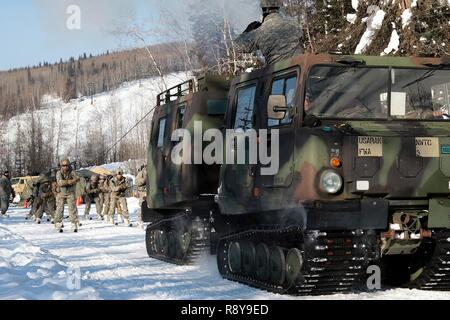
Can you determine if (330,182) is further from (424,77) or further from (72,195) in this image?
(72,195)

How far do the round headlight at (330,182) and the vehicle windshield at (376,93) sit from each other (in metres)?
0.77

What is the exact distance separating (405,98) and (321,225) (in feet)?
6.30

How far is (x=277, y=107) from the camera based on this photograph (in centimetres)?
810

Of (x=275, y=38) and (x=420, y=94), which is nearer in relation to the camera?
(x=420, y=94)

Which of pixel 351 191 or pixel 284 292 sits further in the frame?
pixel 284 292

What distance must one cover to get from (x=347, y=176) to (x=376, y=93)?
1.21m

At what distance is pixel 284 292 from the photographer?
8188 millimetres

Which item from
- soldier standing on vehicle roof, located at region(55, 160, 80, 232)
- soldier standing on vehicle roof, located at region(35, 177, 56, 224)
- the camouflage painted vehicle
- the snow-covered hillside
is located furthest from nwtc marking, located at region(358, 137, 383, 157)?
the snow-covered hillside

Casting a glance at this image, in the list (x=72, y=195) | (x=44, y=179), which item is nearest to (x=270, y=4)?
(x=72, y=195)

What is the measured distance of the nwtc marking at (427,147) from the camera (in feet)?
25.7

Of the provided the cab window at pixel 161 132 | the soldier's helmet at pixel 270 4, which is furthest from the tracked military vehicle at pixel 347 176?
the soldier's helmet at pixel 270 4

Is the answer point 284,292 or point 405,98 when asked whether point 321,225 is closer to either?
point 284,292

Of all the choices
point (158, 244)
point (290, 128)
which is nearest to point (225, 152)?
point (290, 128)

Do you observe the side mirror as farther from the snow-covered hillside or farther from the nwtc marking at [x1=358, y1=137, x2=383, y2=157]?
the snow-covered hillside
